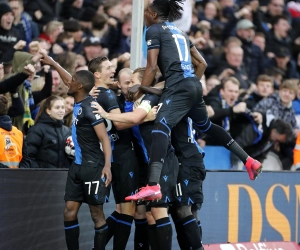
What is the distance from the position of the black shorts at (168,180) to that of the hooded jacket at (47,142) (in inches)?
62.7

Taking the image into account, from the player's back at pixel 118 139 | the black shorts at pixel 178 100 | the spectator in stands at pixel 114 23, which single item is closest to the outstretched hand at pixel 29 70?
the player's back at pixel 118 139

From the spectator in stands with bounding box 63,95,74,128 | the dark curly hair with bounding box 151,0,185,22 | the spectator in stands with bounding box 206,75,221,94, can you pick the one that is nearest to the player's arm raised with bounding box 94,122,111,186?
the dark curly hair with bounding box 151,0,185,22

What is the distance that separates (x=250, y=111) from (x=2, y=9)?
151 inches

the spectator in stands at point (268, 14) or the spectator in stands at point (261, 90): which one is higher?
the spectator in stands at point (268, 14)

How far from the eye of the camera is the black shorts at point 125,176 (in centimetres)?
683

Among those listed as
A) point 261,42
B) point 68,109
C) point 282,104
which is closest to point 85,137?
point 68,109

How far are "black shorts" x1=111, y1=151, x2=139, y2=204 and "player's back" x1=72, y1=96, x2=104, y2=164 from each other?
32 centimetres

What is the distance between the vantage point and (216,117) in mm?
10164

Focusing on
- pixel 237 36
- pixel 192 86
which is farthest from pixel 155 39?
pixel 237 36

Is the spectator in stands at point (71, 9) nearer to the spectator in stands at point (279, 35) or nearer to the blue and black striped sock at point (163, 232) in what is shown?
the spectator in stands at point (279, 35)

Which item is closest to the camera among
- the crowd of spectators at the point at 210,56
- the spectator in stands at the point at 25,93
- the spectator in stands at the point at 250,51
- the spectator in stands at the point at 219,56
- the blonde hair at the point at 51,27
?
the spectator in stands at the point at 25,93

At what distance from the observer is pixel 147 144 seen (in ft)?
22.2

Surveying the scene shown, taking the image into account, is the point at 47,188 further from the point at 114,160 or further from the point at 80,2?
the point at 80,2

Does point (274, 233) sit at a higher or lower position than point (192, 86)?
lower
